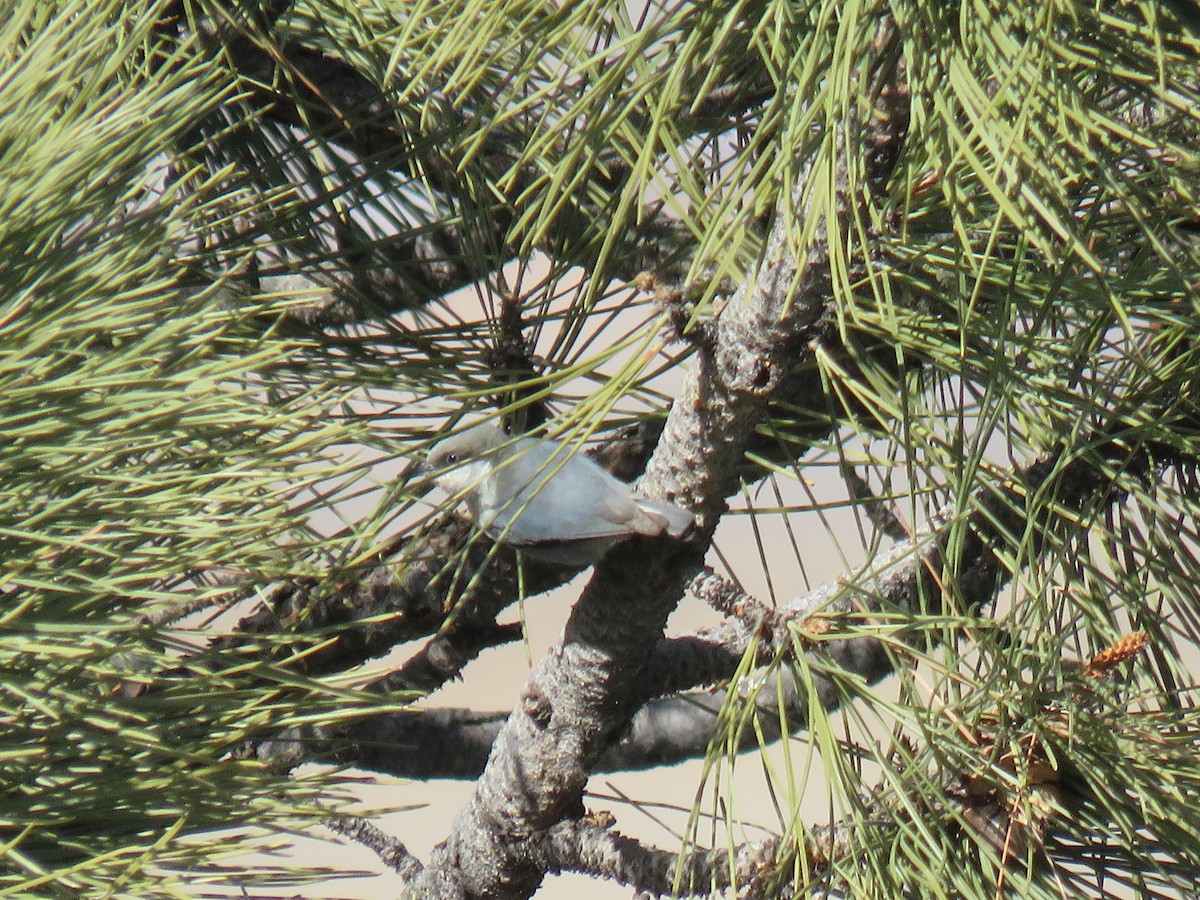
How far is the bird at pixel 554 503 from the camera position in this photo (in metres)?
0.47

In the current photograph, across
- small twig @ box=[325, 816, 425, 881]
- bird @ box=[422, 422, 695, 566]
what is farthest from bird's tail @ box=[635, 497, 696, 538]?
small twig @ box=[325, 816, 425, 881]

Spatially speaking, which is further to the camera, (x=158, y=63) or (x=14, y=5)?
(x=158, y=63)

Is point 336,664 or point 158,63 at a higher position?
point 158,63

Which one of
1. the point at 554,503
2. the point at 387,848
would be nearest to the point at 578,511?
the point at 554,503

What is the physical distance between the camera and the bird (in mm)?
471

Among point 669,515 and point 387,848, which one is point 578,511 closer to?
point 669,515

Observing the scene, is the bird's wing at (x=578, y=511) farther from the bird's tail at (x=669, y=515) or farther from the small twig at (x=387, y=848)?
the small twig at (x=387, y=848)

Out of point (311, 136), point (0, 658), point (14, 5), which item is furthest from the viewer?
point (311, 136)

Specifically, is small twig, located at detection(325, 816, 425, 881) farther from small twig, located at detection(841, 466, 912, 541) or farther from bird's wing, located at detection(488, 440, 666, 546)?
small twig, located at detection(841, 466, 912, 541)

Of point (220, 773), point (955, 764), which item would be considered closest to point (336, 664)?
point (220, 773)

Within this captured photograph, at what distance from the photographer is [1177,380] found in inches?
17.5

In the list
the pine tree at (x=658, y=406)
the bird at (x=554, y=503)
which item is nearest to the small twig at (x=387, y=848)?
the pine tree at (x=658, y=406)

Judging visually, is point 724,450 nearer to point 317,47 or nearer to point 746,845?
point 746,845

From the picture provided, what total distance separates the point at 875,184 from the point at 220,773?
0.31m
